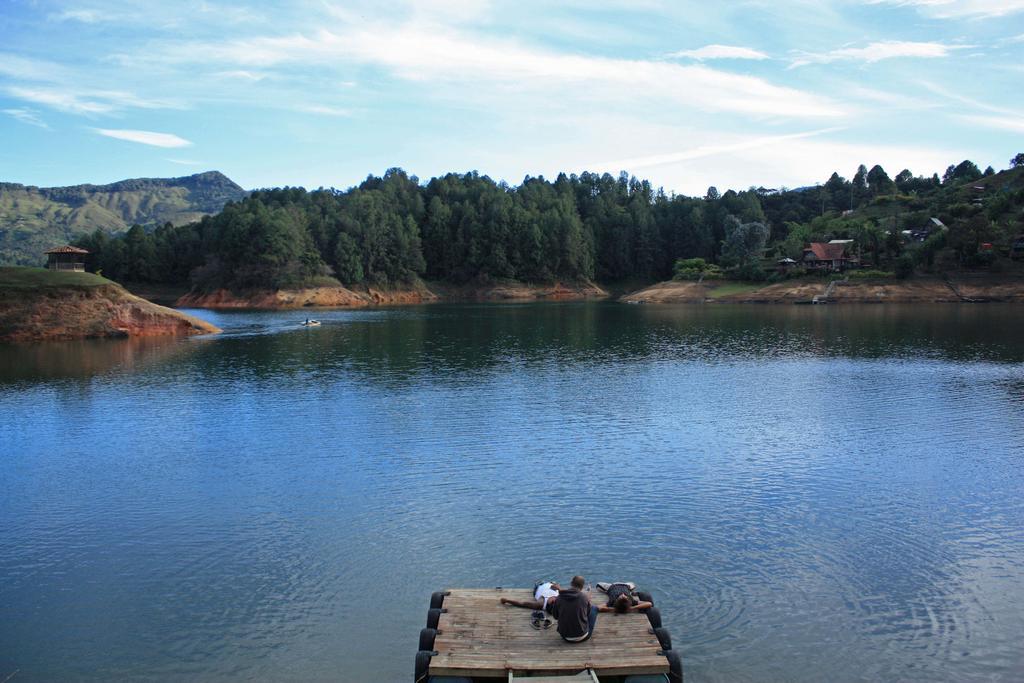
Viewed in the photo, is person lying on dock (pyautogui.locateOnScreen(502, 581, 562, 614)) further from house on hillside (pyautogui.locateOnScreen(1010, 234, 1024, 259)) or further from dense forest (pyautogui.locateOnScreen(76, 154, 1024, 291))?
dense forest (pyautogui.locateOnScreen(76, 154, 1024, 291))

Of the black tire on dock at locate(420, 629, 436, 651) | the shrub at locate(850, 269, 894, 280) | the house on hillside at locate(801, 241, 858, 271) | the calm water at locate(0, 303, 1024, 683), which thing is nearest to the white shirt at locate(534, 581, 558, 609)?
the black tire on dock at locate(420, 629, 436, 651)

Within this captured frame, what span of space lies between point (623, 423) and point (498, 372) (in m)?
17.8

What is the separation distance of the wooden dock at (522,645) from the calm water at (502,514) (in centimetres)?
181

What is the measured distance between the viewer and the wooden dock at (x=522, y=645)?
1290cm

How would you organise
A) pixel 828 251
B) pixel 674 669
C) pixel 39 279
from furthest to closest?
1. pixel 828 251
2. pixel 39 279
3. pixel 674 669

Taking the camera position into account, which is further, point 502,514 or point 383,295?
point 383,295

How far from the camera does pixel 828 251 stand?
135m

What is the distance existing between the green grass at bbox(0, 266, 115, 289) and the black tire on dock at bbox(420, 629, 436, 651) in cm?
7873

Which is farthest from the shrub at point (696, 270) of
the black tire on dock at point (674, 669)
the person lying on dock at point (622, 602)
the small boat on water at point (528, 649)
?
the black tire on dock at point (674, 669)

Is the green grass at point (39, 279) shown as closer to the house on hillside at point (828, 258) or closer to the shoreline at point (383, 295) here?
the shoreline at point (383, 295)

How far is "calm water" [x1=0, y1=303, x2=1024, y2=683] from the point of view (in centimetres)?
1598

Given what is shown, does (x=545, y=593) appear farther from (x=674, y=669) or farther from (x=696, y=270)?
(x=696, y=270)

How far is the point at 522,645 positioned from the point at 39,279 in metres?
81.1

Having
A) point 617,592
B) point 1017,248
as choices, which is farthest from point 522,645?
point 1017,248
